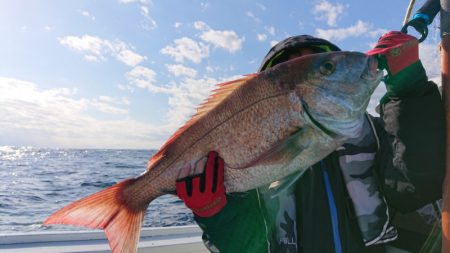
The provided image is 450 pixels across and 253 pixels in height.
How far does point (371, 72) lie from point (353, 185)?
82 centimetres

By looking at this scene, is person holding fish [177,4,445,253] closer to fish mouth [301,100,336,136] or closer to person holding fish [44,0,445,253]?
person holding fish [44,0,445,253]

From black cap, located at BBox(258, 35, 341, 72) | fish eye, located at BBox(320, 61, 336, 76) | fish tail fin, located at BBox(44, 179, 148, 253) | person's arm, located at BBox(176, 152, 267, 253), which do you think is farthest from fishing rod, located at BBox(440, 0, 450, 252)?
fish tail fin, located at BBox(44, 179, 148, 253)

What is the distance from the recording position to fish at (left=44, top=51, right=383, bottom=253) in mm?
1635

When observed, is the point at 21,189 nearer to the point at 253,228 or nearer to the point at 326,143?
the point at 253,228

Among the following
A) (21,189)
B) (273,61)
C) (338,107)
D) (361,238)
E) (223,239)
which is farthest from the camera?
(21,189)

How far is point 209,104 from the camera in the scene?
1953mm

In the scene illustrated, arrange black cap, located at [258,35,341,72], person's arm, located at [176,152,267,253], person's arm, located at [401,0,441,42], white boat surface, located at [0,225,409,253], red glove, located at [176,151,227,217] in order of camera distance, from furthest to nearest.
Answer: white boat surface, located at [0,225,409,253] < black cap, located at [258,35,341,72] < person's arm, located at [176,152,267,253] < red glove, located at [176,151,227,217] < person's arm, located at [401,0,441,42]

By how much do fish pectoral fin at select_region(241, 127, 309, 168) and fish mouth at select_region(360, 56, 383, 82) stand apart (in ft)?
1.24

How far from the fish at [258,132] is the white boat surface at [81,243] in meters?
1.52

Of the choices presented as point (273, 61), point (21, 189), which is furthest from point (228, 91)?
point (21, 189)

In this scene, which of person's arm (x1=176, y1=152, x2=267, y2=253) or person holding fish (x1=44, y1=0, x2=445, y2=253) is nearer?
person holding fish (x1=44, y1=0, x2=445, y2=253)

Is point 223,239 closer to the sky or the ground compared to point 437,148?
closer to the ground

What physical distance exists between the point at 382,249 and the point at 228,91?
55.9 inches

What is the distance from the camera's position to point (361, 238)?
7.02 feet
